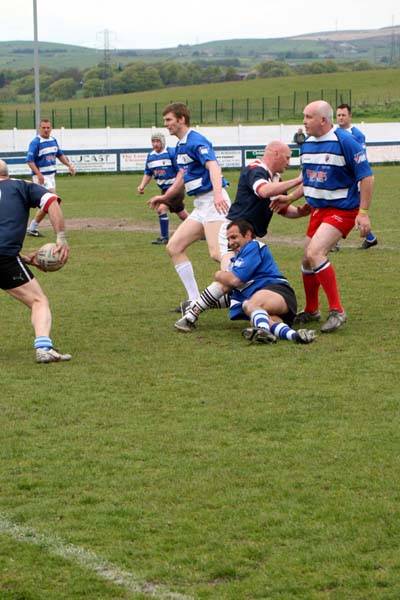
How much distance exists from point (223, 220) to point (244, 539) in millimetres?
6399

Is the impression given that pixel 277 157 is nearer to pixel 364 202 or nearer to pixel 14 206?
pixel 364 202

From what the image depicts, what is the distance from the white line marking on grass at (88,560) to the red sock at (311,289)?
5.92 meters

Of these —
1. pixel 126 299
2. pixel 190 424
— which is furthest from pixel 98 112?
pixel 190 424

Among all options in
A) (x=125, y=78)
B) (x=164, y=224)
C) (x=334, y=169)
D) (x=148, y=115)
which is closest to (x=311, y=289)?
(x=334, y=169)

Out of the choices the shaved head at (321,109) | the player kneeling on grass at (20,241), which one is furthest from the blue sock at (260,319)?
the shaved head at (321,109)

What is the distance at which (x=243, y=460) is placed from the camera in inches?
279

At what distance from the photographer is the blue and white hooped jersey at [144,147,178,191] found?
2080 centimetres

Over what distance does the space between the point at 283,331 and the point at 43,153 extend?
12213 millimetres

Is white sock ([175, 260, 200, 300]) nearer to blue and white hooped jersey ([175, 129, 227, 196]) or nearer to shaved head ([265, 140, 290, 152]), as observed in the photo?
blue and white hooped jersey ([175, 129, 227, 196])

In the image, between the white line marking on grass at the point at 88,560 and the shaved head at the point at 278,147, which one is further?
the shaved head at the point at 278,147

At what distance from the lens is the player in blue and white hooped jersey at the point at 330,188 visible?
35.7ft

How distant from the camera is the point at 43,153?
2203cm

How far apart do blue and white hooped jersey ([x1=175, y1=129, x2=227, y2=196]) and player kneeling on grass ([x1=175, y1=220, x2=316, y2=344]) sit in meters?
1.10

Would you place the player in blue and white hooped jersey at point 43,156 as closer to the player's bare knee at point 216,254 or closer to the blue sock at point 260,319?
the player's bare knee at point 216,254
